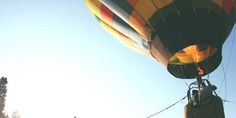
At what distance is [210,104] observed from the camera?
811 cm

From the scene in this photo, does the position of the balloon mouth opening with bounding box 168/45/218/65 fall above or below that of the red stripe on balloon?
below

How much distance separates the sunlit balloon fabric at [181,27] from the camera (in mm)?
9250

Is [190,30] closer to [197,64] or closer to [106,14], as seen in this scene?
[197,64]

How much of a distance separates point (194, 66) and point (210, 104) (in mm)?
2205

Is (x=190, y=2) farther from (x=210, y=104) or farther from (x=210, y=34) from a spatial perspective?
(x=210, y=104)

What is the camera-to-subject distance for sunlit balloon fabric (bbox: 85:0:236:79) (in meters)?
9.25

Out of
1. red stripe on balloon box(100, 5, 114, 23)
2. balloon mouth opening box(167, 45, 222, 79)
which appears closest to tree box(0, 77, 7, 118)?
red stripe on balloon box(100, 5, 114, 23)

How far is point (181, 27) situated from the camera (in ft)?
30.5

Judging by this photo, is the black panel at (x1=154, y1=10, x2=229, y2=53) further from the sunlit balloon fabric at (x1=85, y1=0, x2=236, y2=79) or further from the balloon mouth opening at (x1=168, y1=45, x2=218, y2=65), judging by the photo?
the balloon mouth opening at (x1=168, y1=45, x2=218, y2=65)

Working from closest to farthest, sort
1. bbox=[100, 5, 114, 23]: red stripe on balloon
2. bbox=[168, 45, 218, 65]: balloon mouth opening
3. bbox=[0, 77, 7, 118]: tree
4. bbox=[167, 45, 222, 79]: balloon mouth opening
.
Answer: bbox=[167, 45, 222, 79]: balloon mouth opening → bbox=[168, 45, 218, 65]: balloon mouth opening → bbox=[100, 5, 114, 23]: red stripe on balloon → bbox=[0, 77, 7, 118]: tree

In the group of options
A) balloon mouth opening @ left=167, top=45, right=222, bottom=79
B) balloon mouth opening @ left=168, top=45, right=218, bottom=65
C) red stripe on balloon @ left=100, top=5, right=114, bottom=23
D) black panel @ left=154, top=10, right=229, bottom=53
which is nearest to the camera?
black panel @ left=154, top=10, right=229, bottom=53

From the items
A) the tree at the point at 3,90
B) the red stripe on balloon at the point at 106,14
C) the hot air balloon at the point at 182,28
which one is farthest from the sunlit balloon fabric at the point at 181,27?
the tree at the point at 3,90

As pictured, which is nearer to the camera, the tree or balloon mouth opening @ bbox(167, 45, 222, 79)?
balloon mouth opening @ bbox(167, 45, 222, 79)

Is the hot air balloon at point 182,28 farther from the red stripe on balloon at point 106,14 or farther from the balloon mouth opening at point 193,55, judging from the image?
the red stripe on balloon at point 106,14
